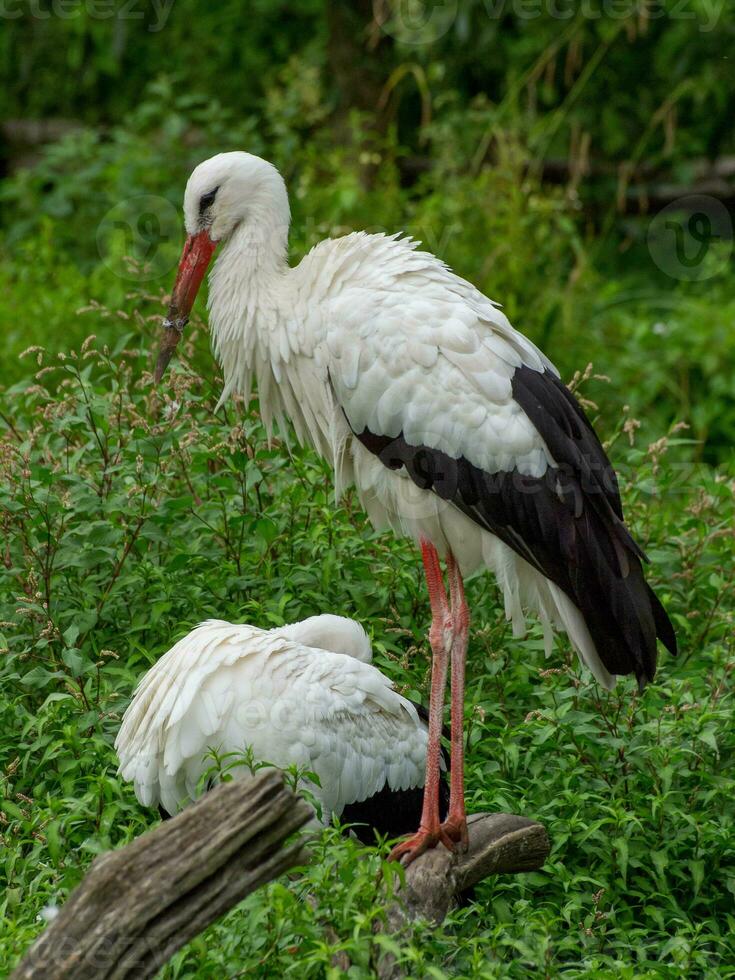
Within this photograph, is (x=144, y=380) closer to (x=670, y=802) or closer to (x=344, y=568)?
(x=344, y=568)

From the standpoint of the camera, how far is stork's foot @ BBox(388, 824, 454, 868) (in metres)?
3.58

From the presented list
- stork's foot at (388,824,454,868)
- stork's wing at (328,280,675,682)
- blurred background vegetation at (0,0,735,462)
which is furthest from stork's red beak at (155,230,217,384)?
blurred background vegetation at (0,0,735,462)

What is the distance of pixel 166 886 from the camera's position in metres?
2.43

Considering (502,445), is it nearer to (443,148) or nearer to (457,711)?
(457,711)

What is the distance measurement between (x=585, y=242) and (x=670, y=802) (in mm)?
6260

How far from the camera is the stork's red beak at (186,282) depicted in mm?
4199

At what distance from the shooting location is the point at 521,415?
3713 millimetres

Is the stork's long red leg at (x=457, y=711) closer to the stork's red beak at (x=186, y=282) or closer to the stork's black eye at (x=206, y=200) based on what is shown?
the stork's red beak at (x=186, y=282)

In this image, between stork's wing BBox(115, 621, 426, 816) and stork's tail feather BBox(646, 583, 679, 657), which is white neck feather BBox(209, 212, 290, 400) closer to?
stork's wing BBox(115, 621, 426, 816)

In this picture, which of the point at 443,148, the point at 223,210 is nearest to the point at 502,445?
the point at 223,210

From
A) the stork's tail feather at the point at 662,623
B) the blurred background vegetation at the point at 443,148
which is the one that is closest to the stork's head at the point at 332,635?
the stork's tail feather at the point at 662,623

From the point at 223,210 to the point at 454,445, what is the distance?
1.01m

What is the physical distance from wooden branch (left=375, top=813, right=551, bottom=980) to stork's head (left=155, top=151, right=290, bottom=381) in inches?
62.3

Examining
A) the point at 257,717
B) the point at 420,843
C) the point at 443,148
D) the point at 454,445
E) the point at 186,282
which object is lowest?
the point at 420,843
